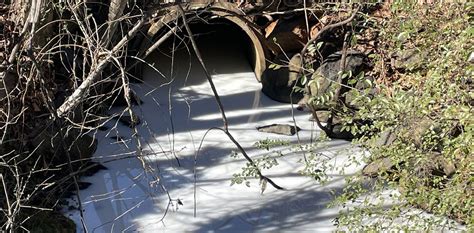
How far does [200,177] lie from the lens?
19.3 ft

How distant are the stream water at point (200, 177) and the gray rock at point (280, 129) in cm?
6

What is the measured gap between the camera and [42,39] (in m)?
5.23

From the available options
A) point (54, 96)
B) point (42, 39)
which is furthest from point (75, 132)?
point (42, 39)

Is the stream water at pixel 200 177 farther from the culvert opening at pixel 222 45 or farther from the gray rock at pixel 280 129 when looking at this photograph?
the culvert opening at pixel 222 45

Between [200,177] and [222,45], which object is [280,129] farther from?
[222,45]

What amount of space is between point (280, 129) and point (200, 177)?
1085mm

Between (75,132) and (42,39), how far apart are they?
91 cm

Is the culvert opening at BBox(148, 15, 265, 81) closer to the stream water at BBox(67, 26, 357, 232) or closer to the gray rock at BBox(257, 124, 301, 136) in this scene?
the stream water at BBox(67, 26, 357, 232)

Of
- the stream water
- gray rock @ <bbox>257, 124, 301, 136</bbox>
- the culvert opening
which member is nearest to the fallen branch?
the stream water

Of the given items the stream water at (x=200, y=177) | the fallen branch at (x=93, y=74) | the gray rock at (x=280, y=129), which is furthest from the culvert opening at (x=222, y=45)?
the fallen branch at (x=93, y=74)

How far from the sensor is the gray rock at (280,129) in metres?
6.59

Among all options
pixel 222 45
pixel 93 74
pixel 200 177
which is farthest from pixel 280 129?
pixel 222 45

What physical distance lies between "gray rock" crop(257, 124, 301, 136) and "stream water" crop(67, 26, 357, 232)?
0.21 ft

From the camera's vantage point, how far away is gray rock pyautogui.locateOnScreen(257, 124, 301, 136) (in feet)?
21.6
